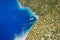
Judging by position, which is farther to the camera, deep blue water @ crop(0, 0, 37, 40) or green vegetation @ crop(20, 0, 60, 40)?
deep blue water @ crop(0, 0, 37, 40)

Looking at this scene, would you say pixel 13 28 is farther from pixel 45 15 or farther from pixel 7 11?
pixel 45 15

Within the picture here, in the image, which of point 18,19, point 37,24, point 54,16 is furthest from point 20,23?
point 54,16

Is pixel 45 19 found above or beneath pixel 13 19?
beneath

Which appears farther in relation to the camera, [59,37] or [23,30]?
[23,30]

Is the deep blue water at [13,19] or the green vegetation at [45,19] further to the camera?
Result: the deep blue water at [13,19]
